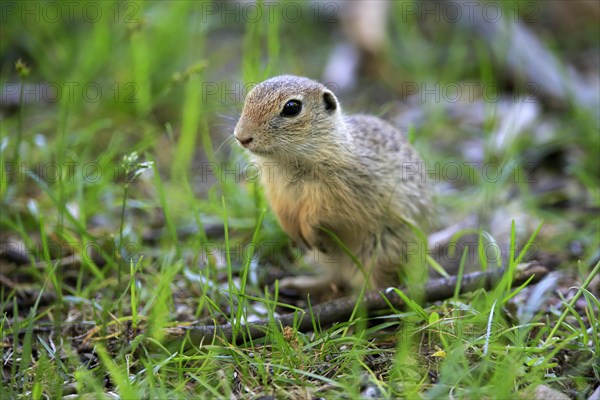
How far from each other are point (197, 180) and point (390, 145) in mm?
2049

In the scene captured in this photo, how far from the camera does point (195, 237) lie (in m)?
4.79

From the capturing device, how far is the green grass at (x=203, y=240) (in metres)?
3.24

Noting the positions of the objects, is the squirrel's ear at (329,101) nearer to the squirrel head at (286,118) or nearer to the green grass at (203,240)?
the squirrel head at (286,118)

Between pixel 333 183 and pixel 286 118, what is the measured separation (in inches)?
20.4

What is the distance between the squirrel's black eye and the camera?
403 centimetres

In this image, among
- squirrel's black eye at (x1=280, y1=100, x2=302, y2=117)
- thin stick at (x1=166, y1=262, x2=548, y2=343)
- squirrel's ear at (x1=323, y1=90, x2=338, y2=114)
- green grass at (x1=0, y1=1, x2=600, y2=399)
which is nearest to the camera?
green grass at (x1=0, y1=1, x2=600, y2=399)

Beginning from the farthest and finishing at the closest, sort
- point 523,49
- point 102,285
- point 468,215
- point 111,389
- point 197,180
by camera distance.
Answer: point 523,49 → point 197,180 → point 468,215 → point 102,285 → point 111,389

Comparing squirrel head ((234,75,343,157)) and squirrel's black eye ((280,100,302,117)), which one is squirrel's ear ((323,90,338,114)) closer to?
squirrel head ((234,75,343,157))

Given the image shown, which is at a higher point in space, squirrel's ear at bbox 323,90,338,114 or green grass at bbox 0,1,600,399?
squirrel's ear at bbox 323,90,338,114

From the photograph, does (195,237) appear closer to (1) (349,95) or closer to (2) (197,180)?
(2) (197,180)

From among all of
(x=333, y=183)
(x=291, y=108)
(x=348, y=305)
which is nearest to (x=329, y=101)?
(x=291, y=108)

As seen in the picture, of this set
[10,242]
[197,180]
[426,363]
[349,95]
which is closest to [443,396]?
[426,363]

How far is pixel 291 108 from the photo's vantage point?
160 inches

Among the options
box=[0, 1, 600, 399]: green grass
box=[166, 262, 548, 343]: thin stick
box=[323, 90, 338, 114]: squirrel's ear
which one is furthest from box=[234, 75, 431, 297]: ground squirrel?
box=[0, 1, 600, 399]: green grass
